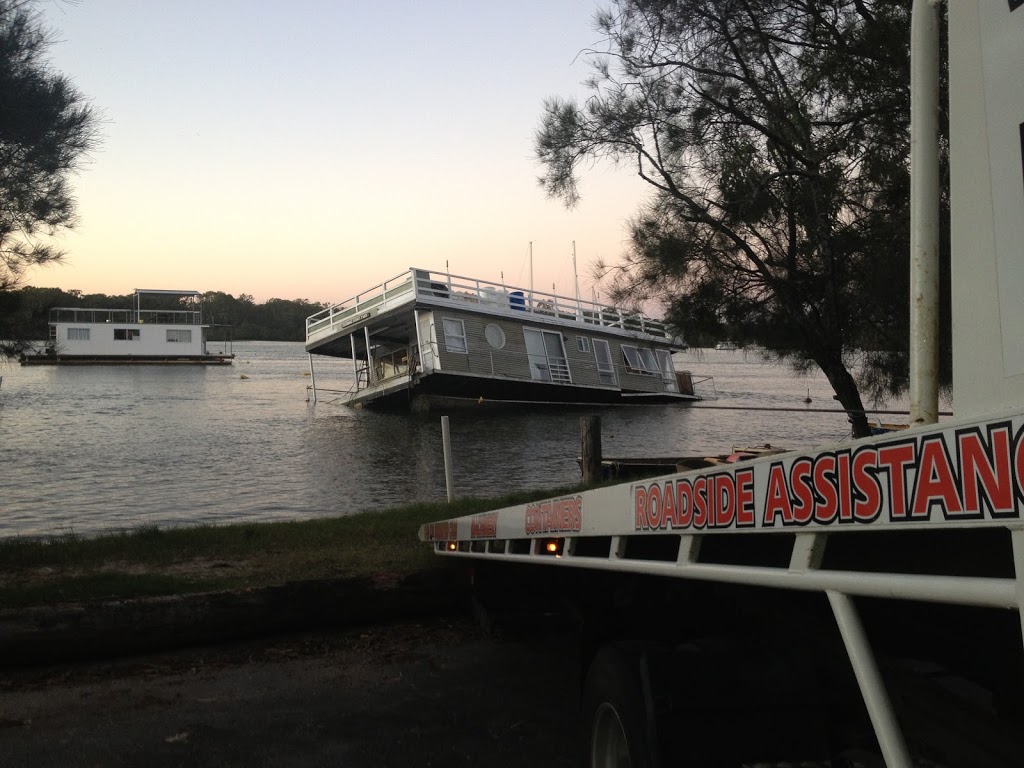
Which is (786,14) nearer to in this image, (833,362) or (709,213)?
(709,213)

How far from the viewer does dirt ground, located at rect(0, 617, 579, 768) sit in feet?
14.6

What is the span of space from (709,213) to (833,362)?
7.09 feet

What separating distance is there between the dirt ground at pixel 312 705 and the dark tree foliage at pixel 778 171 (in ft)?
15.3

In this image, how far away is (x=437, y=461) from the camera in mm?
26250

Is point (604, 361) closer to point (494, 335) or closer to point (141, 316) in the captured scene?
point (494, 335)

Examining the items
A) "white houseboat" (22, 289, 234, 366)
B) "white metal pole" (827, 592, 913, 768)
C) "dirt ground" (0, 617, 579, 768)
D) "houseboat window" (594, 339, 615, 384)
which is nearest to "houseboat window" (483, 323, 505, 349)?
"houseboat window" (594, 339, 615, 384)

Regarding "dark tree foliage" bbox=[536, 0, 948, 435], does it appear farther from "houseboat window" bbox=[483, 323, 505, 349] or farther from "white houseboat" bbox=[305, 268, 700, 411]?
"houseboat window" bbox=[483, 323, 505, 349]

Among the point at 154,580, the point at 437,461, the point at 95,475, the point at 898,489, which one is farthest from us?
the point at 437,461

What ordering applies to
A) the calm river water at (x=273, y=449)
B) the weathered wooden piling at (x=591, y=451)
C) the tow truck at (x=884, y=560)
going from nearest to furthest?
the tow truck at (x=884, y=560), the weathered wooden piling at (x=591, y=451), the calm river water at (x=273, y=449)

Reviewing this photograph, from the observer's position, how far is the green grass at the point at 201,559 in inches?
257

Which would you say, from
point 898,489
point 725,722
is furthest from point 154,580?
point 898,489

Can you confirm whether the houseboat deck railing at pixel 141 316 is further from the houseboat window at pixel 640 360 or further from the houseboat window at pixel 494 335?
the houseboat window at pixel 494 335

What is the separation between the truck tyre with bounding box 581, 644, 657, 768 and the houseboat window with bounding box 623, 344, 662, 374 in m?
40.3

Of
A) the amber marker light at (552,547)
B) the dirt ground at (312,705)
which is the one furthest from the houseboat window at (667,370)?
the amber marker light at (552,547)
